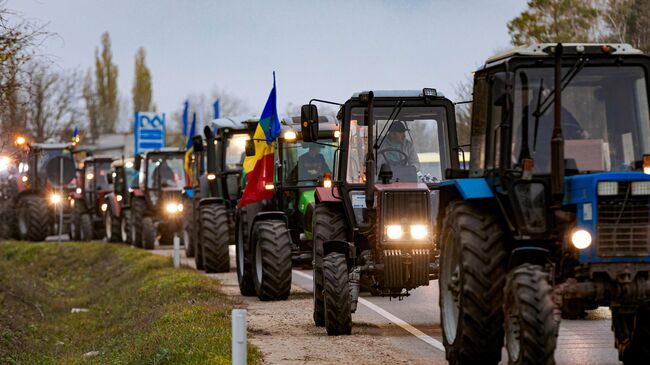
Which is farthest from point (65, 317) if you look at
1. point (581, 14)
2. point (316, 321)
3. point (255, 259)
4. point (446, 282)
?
point (581, 14)

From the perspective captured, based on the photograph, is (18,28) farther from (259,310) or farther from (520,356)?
(520,356)

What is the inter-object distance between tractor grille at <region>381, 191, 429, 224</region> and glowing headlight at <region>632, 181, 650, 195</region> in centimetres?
581

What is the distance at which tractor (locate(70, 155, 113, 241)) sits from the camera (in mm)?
48688

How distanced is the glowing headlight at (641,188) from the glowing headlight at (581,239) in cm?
47

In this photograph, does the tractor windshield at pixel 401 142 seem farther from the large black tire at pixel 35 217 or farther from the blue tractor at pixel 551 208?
the large black tire at pixel 35 217

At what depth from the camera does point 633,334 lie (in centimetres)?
1088

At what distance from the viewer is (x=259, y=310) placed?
19.4 m

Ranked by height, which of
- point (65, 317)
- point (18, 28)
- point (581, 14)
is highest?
point (581, 14)

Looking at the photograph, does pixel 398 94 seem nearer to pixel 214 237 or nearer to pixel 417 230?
pixel 417 230

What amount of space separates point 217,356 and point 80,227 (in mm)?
36946

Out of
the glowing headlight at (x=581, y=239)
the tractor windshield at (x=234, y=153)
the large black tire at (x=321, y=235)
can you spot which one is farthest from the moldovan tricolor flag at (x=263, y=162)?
the glowing headlight at (x=581, y=239)

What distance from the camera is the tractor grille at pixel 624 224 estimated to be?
10.3 metres

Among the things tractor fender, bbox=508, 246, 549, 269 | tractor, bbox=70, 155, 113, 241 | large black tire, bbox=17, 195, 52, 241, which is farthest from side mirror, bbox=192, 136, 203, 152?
tractor fender, bbox=508, 246, 549, 269

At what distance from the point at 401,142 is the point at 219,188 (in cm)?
1250
